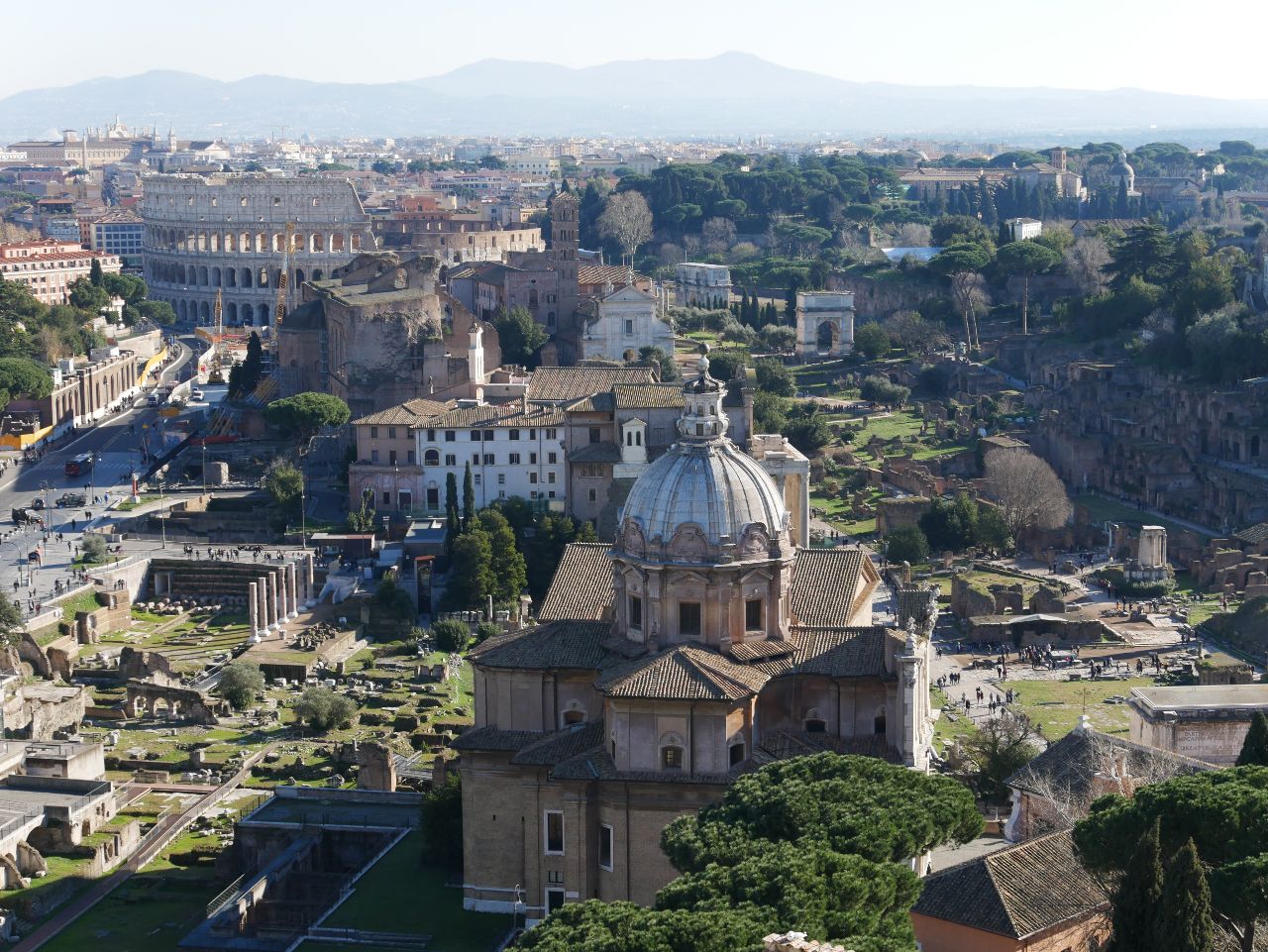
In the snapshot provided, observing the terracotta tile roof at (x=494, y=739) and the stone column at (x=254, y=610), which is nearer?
the terracotta tile roof at (x=494, y=739)

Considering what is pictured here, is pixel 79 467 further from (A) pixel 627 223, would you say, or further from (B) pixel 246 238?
(A) pixel 627 223

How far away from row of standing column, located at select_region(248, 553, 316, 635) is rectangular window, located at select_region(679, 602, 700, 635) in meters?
23.2

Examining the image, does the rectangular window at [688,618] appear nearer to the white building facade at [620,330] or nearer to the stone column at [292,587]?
the stone column at [292,587]

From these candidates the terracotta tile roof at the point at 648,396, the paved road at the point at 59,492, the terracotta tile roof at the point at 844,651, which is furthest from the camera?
the terracotta tile roof at the point at 648,396

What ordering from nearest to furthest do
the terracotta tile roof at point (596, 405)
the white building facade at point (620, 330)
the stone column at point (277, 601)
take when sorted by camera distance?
the stone column at point (277, 601), the terracotta tile roof at point (596, 405), the white building facade at point (620, 330)

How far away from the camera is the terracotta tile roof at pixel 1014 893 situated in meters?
29.3

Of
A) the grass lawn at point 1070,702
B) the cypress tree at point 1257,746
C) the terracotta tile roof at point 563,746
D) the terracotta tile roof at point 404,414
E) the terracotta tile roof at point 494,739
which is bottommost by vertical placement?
the grass lawn at point 1070,702

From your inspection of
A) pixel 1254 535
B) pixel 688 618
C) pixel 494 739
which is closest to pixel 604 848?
pixel 494 739

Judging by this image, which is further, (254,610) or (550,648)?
(254,610)

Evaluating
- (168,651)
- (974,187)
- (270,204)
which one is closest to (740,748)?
(168,651)

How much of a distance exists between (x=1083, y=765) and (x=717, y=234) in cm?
10453

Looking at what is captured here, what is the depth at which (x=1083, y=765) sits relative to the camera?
35.1 metres

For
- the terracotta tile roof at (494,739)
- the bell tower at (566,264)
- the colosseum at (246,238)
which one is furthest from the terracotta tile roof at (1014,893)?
the colosseum at (246,238)

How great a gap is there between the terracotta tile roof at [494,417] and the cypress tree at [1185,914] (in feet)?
126
